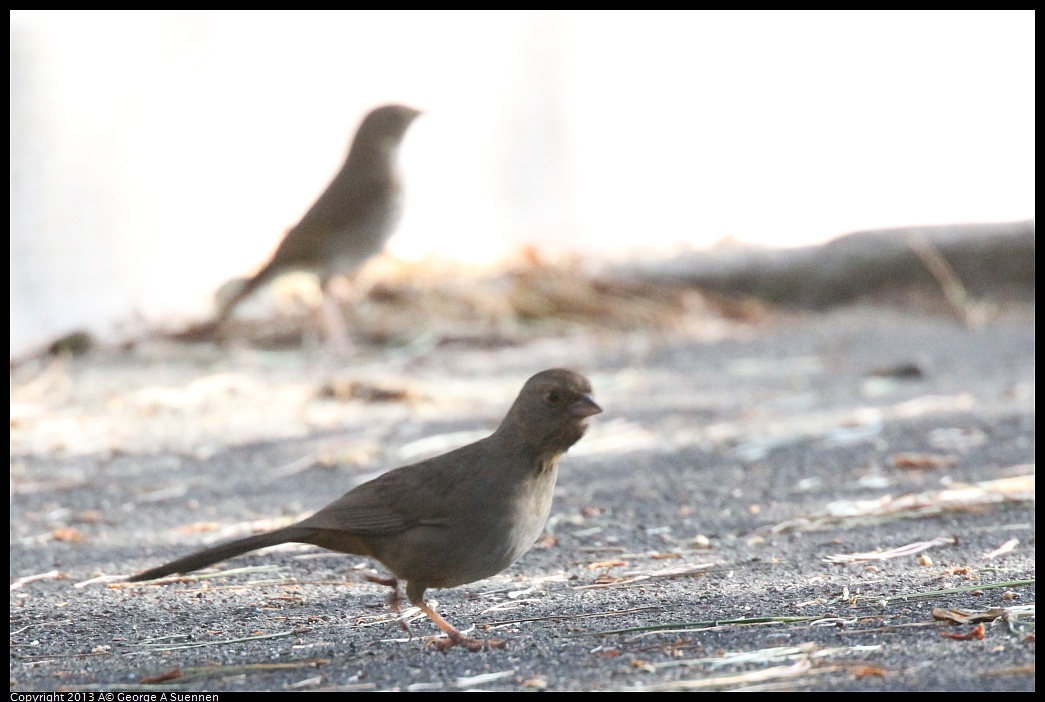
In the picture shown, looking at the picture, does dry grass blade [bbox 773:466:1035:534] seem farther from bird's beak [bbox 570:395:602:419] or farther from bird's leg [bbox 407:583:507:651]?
bird's leg [bbox 407:583:507:651]

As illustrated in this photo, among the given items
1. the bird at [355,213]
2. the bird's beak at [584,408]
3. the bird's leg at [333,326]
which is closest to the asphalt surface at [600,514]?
the bird's leg at [333,326]

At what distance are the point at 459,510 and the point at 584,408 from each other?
1.60 feet

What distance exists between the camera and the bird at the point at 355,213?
8906mm

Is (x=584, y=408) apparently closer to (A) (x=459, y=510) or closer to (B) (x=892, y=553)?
(A) (x=459, y=510)

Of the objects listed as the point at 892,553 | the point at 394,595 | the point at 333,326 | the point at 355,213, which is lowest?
the point at 892,553

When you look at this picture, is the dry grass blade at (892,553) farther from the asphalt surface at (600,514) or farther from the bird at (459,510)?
the bird at (459,510)

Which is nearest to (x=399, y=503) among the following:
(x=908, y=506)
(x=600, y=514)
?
(x=600, y=514)

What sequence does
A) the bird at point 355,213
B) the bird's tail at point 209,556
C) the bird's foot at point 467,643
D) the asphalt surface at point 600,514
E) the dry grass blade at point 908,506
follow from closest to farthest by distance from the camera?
the asphalt surface at point 600,514 → the bird's foot at point 467,643 → the bird's tail at point 209,556 → the dry grass blade at point 908,506 → the bird at point 355,213

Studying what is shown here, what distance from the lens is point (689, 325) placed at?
983cm

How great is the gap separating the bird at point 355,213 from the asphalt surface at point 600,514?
2.29 ft

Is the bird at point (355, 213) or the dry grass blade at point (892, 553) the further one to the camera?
the bird at point (355, 213)

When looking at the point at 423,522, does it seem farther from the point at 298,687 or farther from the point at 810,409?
the point at 810,409

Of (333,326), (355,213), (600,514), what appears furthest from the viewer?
(333,326)

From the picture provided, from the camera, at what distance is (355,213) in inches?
350
